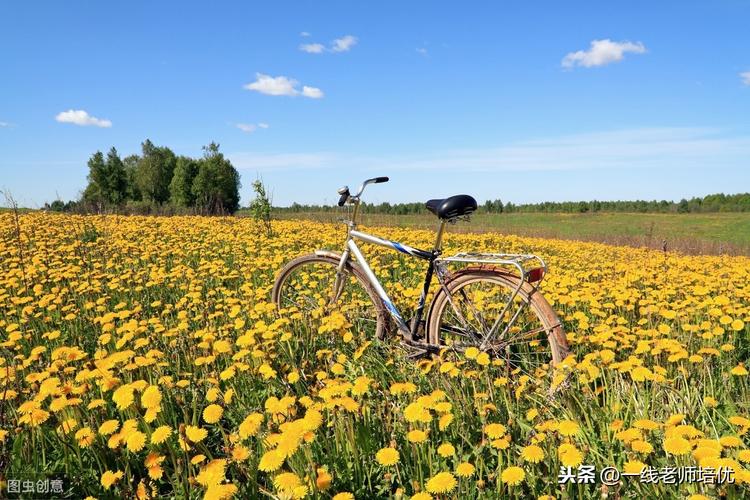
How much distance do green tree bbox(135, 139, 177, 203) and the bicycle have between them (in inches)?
2380

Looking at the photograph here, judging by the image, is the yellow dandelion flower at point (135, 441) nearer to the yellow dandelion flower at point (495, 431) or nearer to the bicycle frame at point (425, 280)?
the yellow dandelion flower at point (495, 431)

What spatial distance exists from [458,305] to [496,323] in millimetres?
557

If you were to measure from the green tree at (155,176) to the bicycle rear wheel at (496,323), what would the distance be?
6141cm

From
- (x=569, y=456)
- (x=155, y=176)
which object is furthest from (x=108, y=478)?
(x=155, y=176)

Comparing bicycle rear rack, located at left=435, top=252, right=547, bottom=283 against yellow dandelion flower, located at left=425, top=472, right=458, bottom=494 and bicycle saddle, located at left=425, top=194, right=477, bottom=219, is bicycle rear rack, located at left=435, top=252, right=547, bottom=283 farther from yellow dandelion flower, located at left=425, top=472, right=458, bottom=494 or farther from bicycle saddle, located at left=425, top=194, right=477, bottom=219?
yellow dandelion flower, located at left=425, top=472, right=458, bottom=494

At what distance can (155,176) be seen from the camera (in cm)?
5866

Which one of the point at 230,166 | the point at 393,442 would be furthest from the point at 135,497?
the point at 230,166

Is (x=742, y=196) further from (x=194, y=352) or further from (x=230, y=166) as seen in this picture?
(x=194, y=352)

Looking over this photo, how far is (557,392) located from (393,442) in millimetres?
1128

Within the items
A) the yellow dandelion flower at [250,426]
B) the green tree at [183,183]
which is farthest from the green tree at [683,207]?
the yellow dandelion flower at [250,426]

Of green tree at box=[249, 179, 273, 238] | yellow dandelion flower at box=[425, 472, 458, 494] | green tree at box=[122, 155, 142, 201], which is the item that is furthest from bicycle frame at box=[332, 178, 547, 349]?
green tree at box=[122, 155, 142, 201]

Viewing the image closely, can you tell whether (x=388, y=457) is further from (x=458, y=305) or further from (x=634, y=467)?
(x=458, y=305)

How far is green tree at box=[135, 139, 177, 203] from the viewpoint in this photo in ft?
192

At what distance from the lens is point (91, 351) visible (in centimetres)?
370
